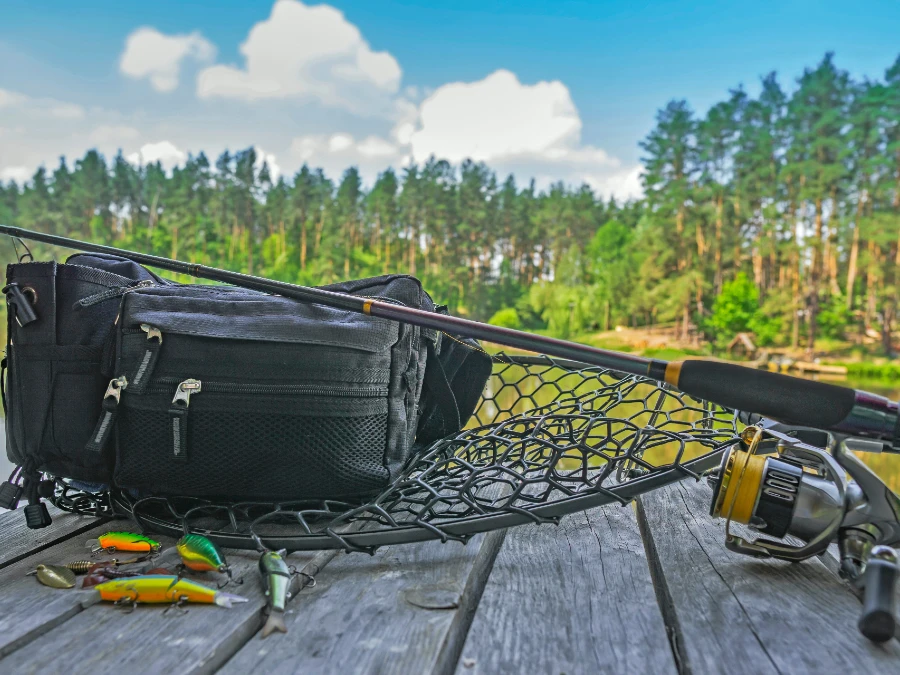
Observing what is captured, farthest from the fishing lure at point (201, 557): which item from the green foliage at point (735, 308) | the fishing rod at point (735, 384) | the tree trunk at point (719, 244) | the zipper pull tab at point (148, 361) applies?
the tree trunk at point (719, 244)

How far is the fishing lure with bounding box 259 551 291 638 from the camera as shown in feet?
2.25

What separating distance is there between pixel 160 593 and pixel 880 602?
29.0 inches

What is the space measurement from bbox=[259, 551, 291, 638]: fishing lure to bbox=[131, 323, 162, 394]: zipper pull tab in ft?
1.10

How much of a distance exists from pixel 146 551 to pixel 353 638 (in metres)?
0.40

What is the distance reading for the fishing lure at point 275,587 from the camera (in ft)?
2.25

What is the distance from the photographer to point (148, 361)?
98 centimetres

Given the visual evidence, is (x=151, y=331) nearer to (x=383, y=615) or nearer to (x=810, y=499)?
(x=383, y=615)

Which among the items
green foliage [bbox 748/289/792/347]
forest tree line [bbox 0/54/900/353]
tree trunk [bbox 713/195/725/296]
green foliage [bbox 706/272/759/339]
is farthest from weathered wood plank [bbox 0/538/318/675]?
tree trunk [bbox 713/195/725/296]

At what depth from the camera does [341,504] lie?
99cm

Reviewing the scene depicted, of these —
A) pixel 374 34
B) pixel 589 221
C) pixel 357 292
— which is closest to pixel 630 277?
pixel 589 221

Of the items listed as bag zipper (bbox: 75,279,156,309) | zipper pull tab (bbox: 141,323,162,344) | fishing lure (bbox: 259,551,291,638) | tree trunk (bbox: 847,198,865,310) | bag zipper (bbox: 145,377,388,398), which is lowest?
fishing lure (bbox: 259,551,291,638)

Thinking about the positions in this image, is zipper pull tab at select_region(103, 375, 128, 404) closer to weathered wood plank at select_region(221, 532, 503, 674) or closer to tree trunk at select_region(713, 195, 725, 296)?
weathered wood plank at select_region(221, 532, 503, 674)

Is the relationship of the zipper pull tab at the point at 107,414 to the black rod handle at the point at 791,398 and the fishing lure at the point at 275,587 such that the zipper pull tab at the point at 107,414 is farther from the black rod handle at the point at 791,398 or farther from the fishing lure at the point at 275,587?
the black rod handle at the point at 791,398

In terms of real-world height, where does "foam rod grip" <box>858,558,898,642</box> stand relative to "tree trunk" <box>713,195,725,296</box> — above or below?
below
